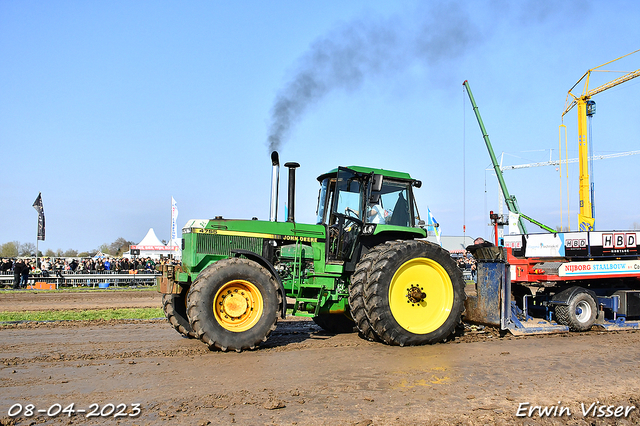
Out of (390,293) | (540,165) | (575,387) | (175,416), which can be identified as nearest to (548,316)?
(390,293)

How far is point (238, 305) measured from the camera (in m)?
7.23

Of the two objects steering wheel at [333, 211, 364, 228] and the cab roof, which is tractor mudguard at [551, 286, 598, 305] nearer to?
the cab roof

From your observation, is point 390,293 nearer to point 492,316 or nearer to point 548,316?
point 492,316

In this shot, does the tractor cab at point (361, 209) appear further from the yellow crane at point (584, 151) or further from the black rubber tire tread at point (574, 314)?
the yellow crane at point (584, 151)

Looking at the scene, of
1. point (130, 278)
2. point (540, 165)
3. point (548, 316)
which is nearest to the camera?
point (548, 316)

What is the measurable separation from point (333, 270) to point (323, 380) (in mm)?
2832

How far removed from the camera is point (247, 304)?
729cm

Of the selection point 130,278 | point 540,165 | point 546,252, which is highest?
point 540,165

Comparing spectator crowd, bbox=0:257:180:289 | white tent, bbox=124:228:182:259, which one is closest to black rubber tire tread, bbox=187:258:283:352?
spectator crowd, bbox=0:257:180:289

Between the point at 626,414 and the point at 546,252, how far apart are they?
18.0 ft

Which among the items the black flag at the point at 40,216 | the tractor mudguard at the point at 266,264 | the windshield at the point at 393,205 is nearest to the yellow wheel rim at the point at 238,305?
the tractor mudguard at the point at 266,264

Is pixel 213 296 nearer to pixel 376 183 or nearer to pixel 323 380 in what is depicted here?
pixel 323 380

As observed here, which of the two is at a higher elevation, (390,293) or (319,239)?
(319,239)

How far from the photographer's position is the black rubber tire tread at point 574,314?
30.0 feet
